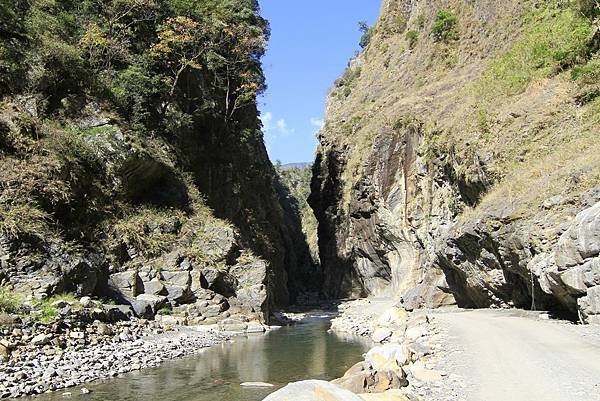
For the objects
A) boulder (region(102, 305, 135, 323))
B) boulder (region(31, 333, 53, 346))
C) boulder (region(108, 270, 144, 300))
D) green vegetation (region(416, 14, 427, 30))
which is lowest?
boulder (region(31, 333, 53, 346))

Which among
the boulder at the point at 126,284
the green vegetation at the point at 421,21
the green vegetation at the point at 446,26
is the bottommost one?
the boulder at the point at 126,284

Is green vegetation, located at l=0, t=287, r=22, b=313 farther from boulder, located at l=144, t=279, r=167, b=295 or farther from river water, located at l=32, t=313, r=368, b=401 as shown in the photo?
Result: boulder, located at l=144, t=279, r=167, b=295

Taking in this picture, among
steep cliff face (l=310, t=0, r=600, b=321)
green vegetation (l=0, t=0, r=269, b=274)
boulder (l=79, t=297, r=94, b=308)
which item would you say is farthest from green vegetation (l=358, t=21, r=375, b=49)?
boulder (l=79, t=297, r=94, b=308)

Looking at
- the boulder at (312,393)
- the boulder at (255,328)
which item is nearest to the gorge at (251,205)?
the boulder at (312,393)

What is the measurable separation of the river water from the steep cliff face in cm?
636

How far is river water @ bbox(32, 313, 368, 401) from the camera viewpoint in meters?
10.7

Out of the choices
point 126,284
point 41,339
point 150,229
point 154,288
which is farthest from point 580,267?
point 150,229

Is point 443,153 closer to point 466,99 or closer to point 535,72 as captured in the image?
point 466,99

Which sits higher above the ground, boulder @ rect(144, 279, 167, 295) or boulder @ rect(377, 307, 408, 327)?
boulder @ rect(144, 279, 167, 295)

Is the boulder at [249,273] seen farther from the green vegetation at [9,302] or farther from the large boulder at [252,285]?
the green vegetation at [9,302]

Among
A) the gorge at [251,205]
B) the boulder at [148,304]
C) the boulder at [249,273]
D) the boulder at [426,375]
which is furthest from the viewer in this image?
the boulder at [249,273]

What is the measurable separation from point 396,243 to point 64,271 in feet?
86.7

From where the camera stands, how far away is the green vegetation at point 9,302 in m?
14.5

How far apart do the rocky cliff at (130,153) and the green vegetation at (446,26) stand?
15.6m
